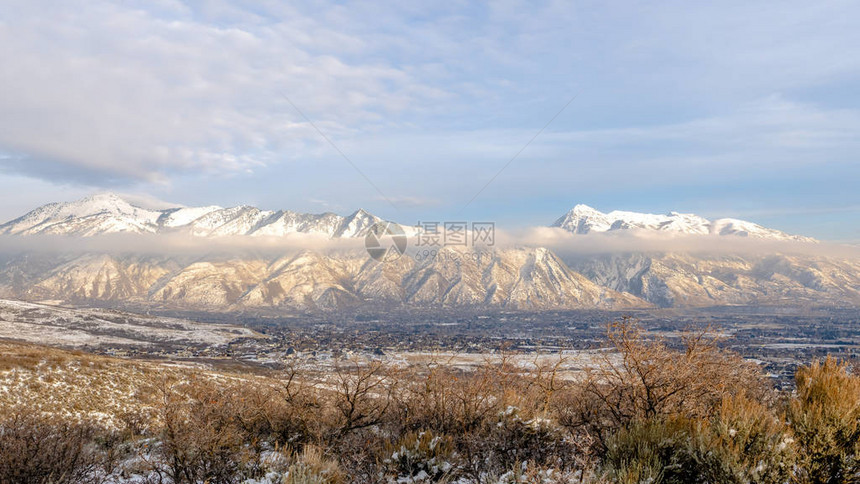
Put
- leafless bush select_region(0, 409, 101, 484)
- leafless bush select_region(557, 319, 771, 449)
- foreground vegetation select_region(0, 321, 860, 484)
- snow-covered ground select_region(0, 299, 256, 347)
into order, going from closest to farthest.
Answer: foreground vegetation select_region(0, 321, 860, 484) < leafless bush select_region(0, 409, 101, 484) < leafless bush select_region(557, 319, 771, 449) < snow-covered ground select_region(0, 299, 256, 347)

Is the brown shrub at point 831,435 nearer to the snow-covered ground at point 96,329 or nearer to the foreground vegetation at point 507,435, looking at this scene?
the foreground vegetation at point 507,435

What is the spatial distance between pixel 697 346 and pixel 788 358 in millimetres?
138359

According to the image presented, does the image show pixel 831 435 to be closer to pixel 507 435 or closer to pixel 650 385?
pixel 650 385

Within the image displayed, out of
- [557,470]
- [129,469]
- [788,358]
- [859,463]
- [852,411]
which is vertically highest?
[852,411]

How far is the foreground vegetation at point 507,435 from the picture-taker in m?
7.23

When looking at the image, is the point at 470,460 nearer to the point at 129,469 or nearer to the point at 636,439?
the point at 636,439

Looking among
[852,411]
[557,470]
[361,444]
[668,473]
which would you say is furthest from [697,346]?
[361,444]

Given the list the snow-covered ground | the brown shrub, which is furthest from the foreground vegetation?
the snow-covered ground

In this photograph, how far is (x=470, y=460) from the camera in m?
9.39

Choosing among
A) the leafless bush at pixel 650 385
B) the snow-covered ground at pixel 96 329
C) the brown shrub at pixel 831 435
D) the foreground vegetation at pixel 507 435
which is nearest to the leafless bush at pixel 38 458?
the foreground vegetation at pixel 507 435

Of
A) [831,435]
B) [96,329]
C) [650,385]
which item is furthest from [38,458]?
[96,329]

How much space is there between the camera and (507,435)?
1039 cm

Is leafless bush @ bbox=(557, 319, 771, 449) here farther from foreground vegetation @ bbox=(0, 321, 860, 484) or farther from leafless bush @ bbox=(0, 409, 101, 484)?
leafless bush @ bbox=(0, 409, 101, 484)

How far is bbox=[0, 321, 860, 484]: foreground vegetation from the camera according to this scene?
723cm
